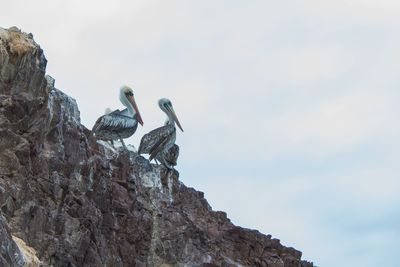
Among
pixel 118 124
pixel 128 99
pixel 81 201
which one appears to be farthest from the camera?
pixel 128 99

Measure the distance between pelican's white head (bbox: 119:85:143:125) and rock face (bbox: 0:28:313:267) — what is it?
2910mm

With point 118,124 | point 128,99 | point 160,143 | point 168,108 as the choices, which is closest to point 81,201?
point 118,124

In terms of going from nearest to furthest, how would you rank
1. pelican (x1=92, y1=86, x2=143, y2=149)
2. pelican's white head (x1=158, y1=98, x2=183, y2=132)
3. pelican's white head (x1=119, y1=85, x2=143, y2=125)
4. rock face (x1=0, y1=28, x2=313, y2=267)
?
rock face (x1=0, y1=28, x2=313, y2=267), pelican (x1=92, y1=86, x2=143, y2=149), pelican's white head (x1=119, y1=85, x2=143, y2=125), pelican's white head (x1=158, y1=98, x2=183, y2=132)

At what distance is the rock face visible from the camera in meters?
21.9

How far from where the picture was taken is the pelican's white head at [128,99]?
31.9 m

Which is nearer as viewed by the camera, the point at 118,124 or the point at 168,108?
the point at 118,124

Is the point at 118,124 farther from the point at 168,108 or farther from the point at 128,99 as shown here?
the point at 168,108

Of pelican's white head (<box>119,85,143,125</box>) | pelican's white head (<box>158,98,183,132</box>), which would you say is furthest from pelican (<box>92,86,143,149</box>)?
pelican's white head (<box>158,98,183,132</box>)

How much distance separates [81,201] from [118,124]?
585cm

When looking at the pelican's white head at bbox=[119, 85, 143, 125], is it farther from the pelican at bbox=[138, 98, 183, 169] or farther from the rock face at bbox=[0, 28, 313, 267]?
the rock face at bbox=[0, 28, 313, 267]

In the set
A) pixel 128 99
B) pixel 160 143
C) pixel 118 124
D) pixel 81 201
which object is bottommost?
pixel 81 201

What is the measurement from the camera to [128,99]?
3256 centimetres

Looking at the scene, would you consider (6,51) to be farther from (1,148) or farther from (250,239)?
(250,239)

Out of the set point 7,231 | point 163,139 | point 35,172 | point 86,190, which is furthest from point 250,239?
point 7,231
